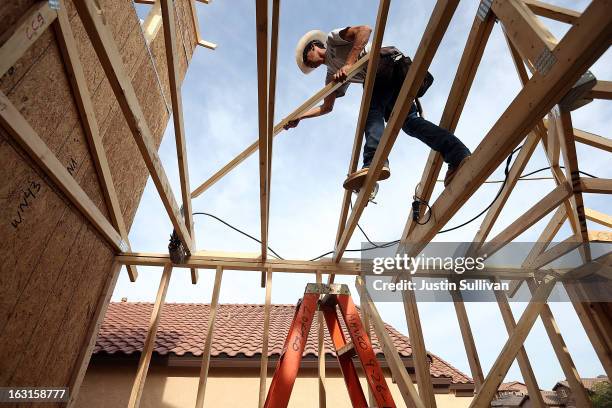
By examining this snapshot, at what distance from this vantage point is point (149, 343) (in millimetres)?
3561

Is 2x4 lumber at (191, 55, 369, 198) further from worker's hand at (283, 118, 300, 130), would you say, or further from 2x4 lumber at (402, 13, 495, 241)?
2x4 lumber at (402, 13, 495, 241)

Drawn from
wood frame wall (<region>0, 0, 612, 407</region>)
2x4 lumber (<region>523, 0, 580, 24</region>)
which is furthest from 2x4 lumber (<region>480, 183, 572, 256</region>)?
2x4 lumber (<region>523, 0, 580, 24</region>)

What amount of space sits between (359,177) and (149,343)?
273 centimetres

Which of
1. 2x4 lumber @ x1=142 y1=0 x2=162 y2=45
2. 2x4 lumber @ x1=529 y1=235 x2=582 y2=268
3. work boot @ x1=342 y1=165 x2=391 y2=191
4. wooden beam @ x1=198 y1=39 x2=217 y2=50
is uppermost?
wooden beam @ x1=198 y1=39 x2=217 y2=50

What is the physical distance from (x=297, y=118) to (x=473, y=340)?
10.3ft

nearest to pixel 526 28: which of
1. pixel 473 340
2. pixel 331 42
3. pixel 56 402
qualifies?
pixel 331 42

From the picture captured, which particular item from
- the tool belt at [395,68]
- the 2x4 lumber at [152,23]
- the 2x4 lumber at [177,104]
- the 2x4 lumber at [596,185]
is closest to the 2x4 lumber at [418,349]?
the 2x4 lumber at [596,185]

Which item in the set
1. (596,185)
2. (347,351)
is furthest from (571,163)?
(347,351)

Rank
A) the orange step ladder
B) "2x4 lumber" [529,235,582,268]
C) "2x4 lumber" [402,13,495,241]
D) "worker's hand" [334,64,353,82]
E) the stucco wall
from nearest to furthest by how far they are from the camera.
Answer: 1. the orange step ladder
2. "2x4 lumber" [402,13,495,241]
3. "worker's hand" [334,64,353,82]
4. "2x4 lumber" [529,235,582,268]
5. the stucco wall

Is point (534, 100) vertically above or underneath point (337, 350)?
above

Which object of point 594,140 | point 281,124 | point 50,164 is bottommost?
point 50,164

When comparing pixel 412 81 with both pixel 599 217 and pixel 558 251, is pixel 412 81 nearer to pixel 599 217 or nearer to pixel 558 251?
pixel 558 251

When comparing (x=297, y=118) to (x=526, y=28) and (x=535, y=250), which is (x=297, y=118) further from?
(x=535, y=250)

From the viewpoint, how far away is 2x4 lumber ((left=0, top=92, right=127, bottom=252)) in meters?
2.11
